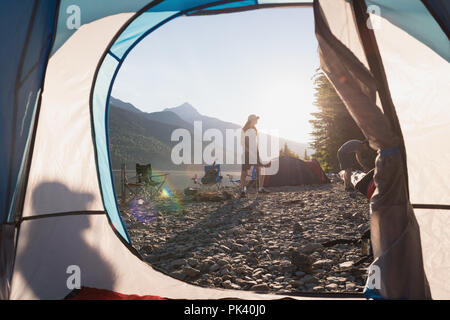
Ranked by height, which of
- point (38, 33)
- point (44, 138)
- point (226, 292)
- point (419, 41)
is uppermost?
point (38, 33)

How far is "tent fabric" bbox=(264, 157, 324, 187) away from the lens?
1123cm

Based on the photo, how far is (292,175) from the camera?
11461 mm

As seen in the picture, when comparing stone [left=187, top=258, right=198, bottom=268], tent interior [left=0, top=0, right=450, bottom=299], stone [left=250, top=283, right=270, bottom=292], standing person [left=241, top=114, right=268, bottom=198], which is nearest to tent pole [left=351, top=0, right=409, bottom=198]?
tent interior [left=0, top=0, right=450, bottom=299]

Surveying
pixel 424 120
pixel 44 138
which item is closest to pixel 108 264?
pixel 44 138

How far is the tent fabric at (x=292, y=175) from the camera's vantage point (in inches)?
442

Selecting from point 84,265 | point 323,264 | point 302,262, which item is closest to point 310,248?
point 323,264

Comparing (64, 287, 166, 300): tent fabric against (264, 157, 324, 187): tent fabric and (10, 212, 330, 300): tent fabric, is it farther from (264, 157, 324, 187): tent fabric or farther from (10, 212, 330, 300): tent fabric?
(264, 157, 324, 187): tent fabric

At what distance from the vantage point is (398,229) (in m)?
1.92

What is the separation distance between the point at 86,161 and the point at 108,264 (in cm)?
115

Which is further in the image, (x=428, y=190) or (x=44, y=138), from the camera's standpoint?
(x=44, y=138)

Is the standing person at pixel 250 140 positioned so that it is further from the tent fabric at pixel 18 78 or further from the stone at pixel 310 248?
the tent fabric at pixel 18 78
